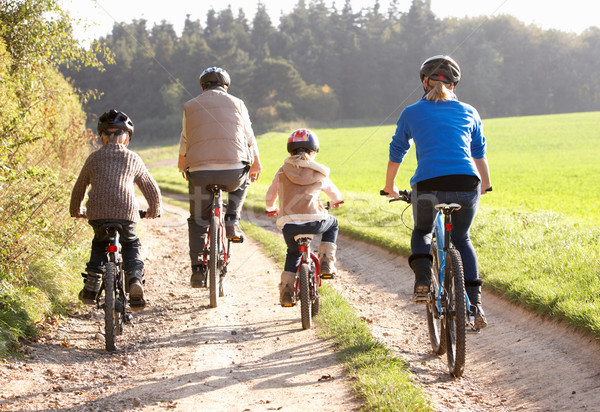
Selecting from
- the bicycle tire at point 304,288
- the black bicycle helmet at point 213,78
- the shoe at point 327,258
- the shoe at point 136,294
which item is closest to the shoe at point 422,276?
the bicycle tire at point 304,288

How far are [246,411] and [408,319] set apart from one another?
303 cm

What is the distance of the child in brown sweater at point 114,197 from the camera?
5.30 metres

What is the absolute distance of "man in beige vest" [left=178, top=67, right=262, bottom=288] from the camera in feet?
21.9

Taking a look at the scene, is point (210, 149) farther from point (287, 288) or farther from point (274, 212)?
point (287, 288)

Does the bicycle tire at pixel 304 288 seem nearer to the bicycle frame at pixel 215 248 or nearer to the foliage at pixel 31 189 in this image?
the bicycle frame at pixel 215 248

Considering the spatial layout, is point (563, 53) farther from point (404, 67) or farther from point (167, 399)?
point (167, 399)

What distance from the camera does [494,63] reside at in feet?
287

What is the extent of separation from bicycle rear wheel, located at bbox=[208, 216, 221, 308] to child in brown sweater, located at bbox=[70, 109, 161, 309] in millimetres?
1072

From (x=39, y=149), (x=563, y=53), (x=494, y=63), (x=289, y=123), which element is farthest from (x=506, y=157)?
(x=563, y=53)

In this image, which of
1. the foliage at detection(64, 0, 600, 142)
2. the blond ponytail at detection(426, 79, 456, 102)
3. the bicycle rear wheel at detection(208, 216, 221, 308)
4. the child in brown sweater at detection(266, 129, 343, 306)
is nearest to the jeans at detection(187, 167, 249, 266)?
the bicycle rear wheel at detection(208, 216, 221, 308)

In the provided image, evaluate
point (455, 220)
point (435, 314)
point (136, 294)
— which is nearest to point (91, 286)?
point (136, 294)

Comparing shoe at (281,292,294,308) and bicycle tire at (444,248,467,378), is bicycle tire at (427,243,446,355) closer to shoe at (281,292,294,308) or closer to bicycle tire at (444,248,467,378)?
bicycle tire at (444,248,467,378)

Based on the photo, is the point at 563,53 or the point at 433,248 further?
the point at 563,53

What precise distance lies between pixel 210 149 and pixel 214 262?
1322mm
